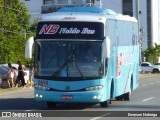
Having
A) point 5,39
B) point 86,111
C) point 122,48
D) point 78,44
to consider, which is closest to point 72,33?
point 78,44

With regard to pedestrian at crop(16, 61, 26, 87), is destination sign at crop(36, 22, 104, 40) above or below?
above

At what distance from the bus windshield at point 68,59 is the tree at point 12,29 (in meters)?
36.0

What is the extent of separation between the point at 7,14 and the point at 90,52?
126ft

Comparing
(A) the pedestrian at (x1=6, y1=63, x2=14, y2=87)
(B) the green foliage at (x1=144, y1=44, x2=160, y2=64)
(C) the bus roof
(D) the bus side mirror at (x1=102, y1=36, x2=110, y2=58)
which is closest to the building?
(B) the green foliage at (x1=144, y1=44, x2=160, y2=64)

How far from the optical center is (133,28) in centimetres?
2728

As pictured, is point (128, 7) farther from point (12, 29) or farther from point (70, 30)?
point (70, 30)

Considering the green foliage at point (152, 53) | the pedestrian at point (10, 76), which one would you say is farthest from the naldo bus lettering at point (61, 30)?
the green foliage at point (152, 53)

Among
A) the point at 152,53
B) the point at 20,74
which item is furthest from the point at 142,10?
the point at 20,74

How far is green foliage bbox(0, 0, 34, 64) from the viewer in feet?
186

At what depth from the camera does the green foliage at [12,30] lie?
56656 millimetres

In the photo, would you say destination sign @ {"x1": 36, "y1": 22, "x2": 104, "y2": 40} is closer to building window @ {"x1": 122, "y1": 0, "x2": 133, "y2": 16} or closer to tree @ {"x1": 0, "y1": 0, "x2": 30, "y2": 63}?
tree @ {"x1": 0, "y1": 0, "x2": 30, "y2": 63}

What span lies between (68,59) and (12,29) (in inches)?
1573

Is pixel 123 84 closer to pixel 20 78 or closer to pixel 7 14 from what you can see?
pixel 20 78

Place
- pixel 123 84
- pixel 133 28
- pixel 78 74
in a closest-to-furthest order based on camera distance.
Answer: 1. pixel 78 74
2. pixel 123 84
3. pixel 133 28
